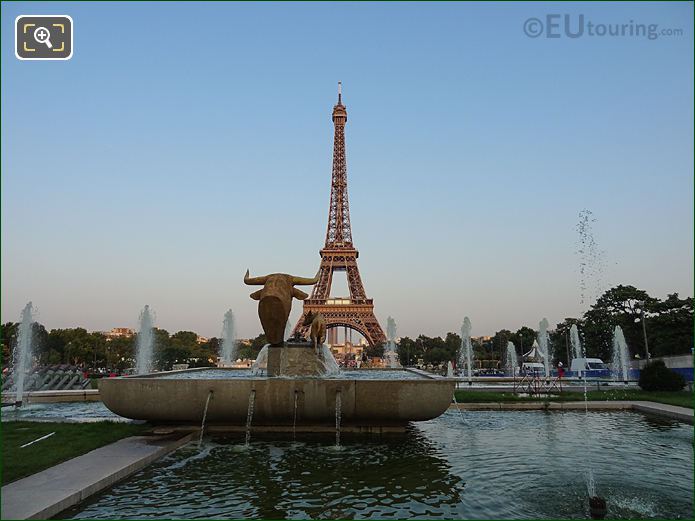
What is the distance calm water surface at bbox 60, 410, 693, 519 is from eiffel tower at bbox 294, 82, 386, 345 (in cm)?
4710

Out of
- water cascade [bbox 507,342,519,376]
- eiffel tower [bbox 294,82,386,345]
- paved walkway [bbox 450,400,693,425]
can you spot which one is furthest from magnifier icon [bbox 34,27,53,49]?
eiffel tower [bbox 294,82,386,345]

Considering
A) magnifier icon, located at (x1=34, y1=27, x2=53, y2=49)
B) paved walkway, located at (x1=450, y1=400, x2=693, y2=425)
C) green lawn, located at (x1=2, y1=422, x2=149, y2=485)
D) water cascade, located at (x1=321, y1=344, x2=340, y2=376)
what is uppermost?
magnifier icon, located at (x1=34, y1=27, x2=53, y2=49)

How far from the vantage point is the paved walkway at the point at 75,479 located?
5.55m

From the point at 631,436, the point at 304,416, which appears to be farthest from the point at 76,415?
the point at 631,436

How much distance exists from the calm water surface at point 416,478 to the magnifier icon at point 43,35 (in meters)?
5.13

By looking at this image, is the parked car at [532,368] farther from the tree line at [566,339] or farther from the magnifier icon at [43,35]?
the magnifier icon at [43,35]

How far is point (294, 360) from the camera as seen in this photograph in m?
13.2

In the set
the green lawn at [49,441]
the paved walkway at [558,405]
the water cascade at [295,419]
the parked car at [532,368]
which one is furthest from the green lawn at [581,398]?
the parked car at [532,368]

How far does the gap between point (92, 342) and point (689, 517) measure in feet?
228

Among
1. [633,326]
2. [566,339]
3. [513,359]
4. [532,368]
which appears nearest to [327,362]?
[513,359]

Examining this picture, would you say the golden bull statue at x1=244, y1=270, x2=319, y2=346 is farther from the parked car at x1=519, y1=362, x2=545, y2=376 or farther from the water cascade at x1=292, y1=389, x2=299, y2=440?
the parked car at x1=519, y1=362, x2=545, y2=376

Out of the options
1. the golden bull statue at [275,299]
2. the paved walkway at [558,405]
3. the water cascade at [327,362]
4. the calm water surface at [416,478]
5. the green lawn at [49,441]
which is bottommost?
the calm water surface at [416,478]

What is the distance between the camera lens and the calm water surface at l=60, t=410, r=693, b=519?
6020mm

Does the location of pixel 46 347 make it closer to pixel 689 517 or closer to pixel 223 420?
pixel 223 420
